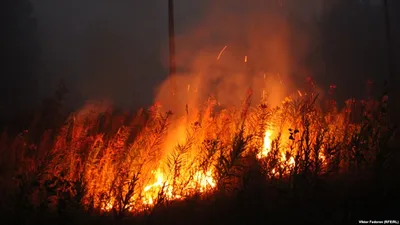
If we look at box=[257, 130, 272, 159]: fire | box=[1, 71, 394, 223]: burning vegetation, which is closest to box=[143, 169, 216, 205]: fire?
box=[1, 71, 394, 223]: burning vegetation

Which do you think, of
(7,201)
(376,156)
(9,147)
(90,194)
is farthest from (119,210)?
(376,156)

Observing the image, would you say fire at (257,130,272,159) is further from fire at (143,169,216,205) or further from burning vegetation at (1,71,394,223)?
fire at (143,169,216,205)

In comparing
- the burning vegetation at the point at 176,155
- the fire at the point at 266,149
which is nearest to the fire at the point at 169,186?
the burning vegetation at the point at 176,155

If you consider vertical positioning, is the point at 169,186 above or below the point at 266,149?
below

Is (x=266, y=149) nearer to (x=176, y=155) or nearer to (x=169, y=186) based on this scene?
(x=176, y=155)

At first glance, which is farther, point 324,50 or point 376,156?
point 324,50

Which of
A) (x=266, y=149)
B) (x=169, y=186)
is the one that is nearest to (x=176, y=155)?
(x=169, y=186)

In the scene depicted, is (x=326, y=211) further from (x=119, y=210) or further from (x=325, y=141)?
(x=119, y=210)

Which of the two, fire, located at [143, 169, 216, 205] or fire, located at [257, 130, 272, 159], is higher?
fire, located at [257, 130, 272, 159]

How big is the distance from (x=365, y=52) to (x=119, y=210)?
1131 inches

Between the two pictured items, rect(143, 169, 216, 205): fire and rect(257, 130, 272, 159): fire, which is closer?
rect(143, 169, 216, 205): fire

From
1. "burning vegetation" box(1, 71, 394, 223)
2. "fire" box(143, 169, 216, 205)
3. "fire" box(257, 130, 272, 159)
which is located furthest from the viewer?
"fire" box(257, 130, 272, 159)

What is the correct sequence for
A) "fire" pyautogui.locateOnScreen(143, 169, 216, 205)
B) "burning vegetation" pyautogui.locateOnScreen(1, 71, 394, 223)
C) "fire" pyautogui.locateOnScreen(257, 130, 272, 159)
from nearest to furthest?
"burning vegetation" pyautogui.locateOnScreen(1, 71, 394, 223) → "fire" pyautogui.locateOnScreen(143, 169, 216, 205) → "fire" pyautogui.locateOnScreen(257, 130, 272, 159)

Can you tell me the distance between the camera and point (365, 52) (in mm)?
29359
